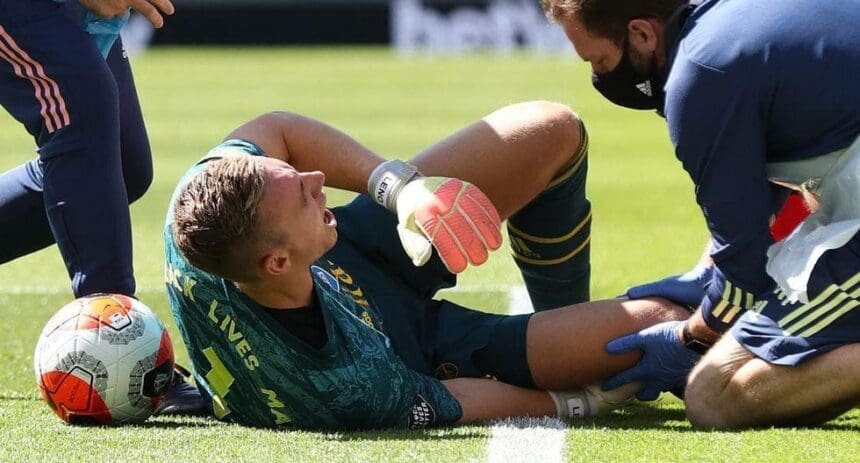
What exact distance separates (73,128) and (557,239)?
161cm

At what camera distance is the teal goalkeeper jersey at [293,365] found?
4.20 m

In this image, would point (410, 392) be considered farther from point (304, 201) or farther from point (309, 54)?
point (309, 54)

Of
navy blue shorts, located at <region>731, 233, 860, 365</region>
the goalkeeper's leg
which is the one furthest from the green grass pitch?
the goalkeeper's leg

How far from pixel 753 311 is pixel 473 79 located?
60.0 ft

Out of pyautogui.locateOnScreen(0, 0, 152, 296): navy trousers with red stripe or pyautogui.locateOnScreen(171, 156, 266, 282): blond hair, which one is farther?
pyautogui.locateOnScreen(0, 0, 152, 296): navy trousers with red stripe

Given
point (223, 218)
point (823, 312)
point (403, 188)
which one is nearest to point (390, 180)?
point (403, 188)

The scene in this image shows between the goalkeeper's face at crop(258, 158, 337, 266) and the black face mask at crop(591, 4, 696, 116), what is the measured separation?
3.26 feet

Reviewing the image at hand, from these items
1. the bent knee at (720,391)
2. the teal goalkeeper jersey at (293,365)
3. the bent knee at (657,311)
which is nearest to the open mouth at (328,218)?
the teal goalkeeper jersey at (293,365)

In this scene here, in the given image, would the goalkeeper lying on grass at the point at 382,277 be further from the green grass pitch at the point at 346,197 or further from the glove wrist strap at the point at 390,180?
the green grass pitch at the point at 346,197

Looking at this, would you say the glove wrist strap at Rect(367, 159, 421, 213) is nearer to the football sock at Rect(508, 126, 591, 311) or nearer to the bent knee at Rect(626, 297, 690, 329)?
the football sock at Rect(508, 126, 591, 311)

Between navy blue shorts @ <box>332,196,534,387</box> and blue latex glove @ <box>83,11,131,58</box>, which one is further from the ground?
blue latex glove @ <box>83,11,131,58</box>

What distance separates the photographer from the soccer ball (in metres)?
4.40

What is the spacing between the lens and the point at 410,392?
14.2ft

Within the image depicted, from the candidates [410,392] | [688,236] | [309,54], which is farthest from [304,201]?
[309,54]
